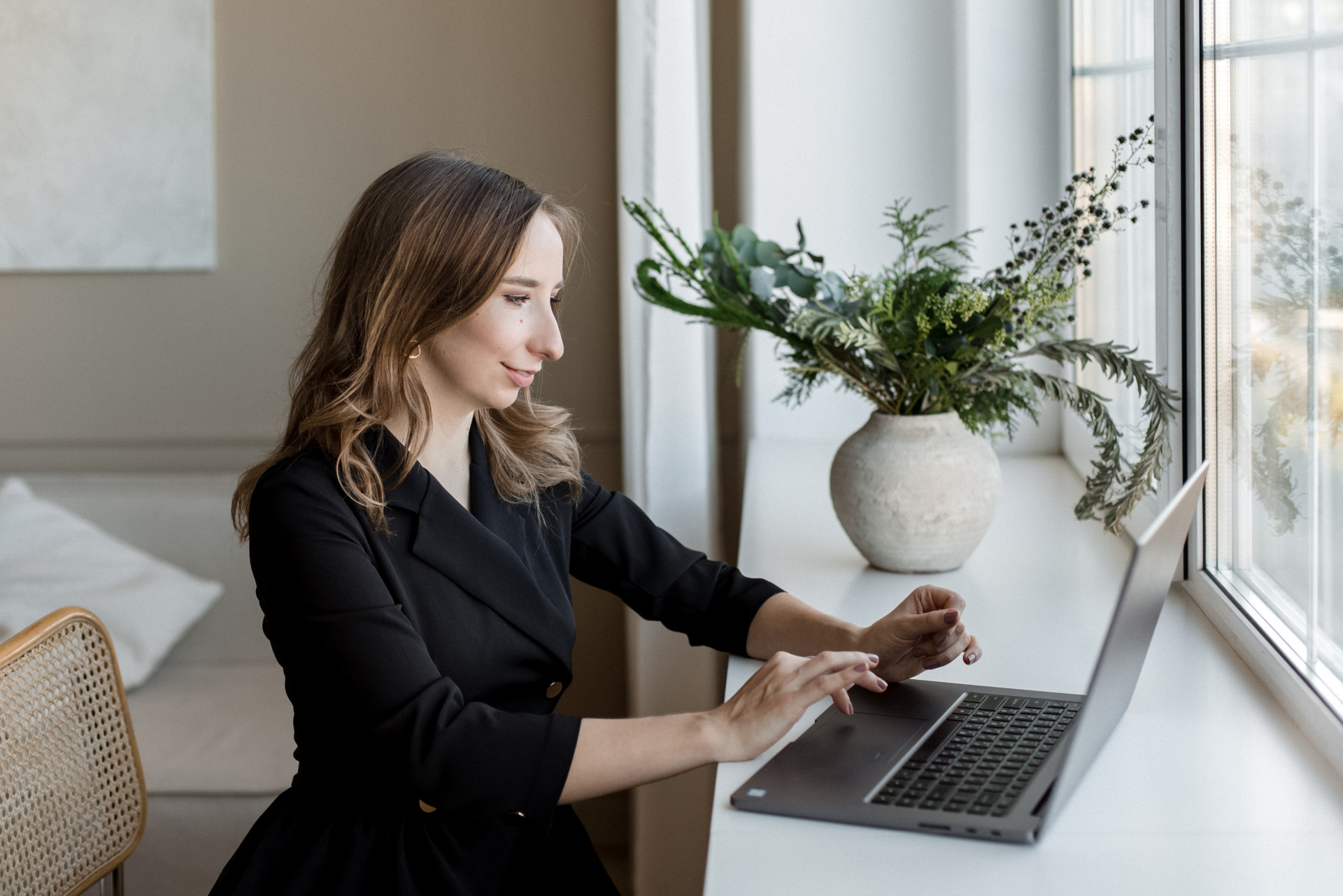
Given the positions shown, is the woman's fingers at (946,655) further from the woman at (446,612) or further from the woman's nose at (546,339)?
the woman's nose at (546,339)

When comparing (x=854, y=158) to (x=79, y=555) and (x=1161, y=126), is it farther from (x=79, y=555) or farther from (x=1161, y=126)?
(x=79, y=555)

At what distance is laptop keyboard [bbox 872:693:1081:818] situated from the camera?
0.85 m

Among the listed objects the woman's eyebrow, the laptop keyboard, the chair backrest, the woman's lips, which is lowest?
the chair backrest

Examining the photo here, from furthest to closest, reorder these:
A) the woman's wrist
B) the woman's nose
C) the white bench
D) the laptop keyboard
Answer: the white bench
the woman's nose
the woman's wrist
the laptop keyboard

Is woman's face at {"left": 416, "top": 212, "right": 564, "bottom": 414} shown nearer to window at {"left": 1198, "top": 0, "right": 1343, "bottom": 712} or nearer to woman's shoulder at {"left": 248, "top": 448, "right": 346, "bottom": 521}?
woman's shoulder at {"left": 248, "top": 448, "right": 346, "bottom": 521}

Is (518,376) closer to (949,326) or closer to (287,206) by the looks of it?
(949,326)

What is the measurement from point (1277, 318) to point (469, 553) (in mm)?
805

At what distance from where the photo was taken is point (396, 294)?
117 cm

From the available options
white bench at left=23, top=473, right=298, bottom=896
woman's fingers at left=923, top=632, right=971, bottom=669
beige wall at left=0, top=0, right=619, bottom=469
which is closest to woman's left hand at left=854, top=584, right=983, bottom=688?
woman's fingers at left=923, top=632, right=971, bottom=669

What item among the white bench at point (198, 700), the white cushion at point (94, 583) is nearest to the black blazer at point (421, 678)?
the white bench at point (198, 700)

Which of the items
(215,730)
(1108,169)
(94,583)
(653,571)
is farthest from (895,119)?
(94,583)

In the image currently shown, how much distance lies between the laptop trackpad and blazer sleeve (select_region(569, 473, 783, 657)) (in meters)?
0.28

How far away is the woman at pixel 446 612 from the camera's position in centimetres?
98

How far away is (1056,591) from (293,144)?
1.98 m
